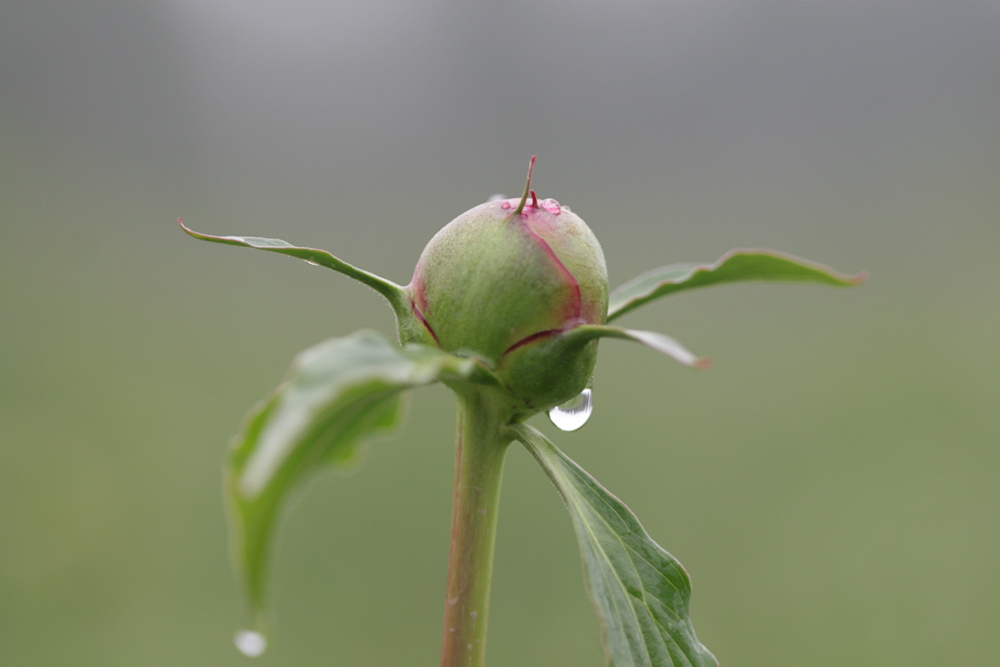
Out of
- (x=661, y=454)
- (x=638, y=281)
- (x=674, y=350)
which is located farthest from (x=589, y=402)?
(x=661, y=454)

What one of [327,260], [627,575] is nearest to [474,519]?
[627,575]

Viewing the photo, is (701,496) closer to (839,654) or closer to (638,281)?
(839,654)

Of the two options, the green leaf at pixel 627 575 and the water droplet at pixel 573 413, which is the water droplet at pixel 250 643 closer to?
the green leaf at pixel 627 575

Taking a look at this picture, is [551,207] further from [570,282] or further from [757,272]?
[757,272]

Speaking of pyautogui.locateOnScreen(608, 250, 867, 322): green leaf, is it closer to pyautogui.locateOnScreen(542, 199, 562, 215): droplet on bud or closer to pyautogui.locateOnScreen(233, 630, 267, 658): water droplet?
pyautogui.locateOnScreen(542, 199, 562, 215): droplet on bud

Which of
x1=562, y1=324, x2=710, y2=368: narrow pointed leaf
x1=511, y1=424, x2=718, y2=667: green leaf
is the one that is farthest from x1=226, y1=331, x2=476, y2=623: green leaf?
x1=511, y1=424, x2=718, y2=667: green leaf

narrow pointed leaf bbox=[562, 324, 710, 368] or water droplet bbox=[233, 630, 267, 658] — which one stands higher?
narrow pointed leaf bbox=[562, 324, 710, 368]
